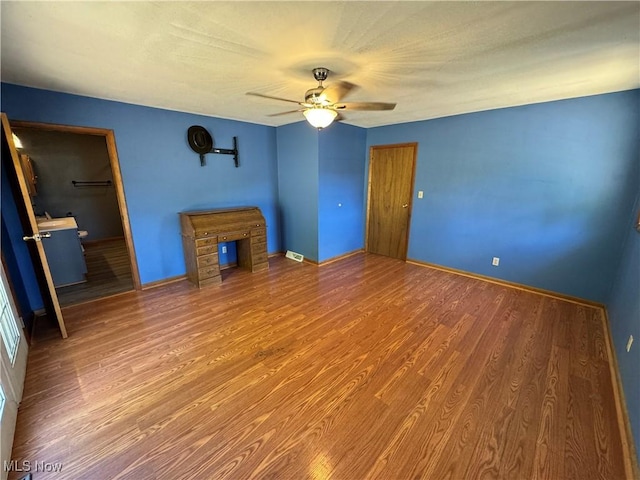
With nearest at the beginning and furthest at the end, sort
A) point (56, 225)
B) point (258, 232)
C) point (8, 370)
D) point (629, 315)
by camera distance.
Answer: point (8, 370), point (629, 315), point (56, 225), point (258, 232)

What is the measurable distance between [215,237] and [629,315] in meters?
3.99

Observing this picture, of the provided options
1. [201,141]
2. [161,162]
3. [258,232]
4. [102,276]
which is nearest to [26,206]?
[161,162]

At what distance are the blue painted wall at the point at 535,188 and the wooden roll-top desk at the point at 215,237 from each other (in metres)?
2.60

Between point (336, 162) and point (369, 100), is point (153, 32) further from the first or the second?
point (336, 162)

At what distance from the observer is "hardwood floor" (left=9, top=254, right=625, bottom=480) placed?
1.34m

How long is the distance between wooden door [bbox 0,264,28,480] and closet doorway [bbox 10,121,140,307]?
1.34m

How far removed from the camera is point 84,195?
5203 mm

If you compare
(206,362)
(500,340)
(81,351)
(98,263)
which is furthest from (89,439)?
(98,263)

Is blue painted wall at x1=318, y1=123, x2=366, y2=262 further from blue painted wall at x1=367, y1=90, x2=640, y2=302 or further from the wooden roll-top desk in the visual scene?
the wooden roll-top desk

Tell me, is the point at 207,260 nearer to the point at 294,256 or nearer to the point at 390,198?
the point at 294,256

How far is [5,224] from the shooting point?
239 centimetres

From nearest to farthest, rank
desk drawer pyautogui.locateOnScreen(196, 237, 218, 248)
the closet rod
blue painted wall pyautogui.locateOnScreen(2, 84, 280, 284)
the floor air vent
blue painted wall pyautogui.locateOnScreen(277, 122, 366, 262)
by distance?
blue painted wall pyautogui.locateOnScreen(2, 84, 280, 284)
desk drawer pyautogui.locateOnScreen(196, 237, 218, 248)
blue painted wall pyautogui.locateOnScreen(277, 122, 366, 262)
the floor air vent
the closet rod

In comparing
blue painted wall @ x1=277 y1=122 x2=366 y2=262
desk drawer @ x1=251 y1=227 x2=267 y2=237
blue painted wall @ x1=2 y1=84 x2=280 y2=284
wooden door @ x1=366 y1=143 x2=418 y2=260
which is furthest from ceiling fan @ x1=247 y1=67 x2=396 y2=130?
wooden door @ x1=366 y1=143 x2=418 y2=260

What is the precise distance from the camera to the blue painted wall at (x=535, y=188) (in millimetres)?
2605
